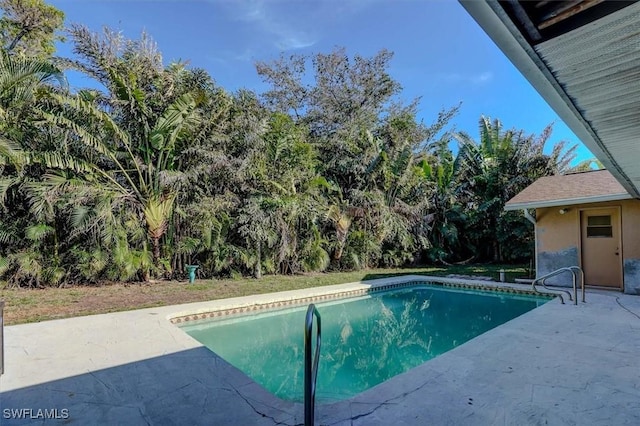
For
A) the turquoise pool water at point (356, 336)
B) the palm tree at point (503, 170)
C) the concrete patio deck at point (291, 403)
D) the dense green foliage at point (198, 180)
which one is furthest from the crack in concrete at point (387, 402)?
the palm tree at point (503, 170)

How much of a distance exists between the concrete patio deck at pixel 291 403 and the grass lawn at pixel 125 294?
4.27ft

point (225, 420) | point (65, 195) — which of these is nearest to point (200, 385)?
point (225, 420)

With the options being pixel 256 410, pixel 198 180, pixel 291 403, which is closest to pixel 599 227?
pixel 291 403

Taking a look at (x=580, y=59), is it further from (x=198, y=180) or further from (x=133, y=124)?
(x=133, y=124)

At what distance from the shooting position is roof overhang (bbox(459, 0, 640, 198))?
1.44 meters

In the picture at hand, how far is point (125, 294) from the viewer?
8203 mm

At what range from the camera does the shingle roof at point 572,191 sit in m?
8.54

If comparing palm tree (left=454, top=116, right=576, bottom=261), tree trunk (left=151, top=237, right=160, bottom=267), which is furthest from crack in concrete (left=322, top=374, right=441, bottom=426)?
palm tree (left=454, top=116, right=576, bottom=261)

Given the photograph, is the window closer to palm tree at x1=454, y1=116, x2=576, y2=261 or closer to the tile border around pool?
the tile border around pool

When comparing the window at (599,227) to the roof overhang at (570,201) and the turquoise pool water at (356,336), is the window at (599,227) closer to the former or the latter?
the roof overhang at (570,201)

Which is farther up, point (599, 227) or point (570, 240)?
point (599, 227)

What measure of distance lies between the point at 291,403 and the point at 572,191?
31.7 feet

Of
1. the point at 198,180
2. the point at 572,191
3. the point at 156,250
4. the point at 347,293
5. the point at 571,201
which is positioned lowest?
the point at 347,293

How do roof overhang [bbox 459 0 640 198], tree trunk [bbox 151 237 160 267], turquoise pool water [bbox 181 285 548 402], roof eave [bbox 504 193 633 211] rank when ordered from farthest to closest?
tree trunk [bbox 151 237 160 267] → roof eave [bbox 504 193 633 211] → turquoise pool water [bbox 181 285 548 402] → roof overhang [bbox 459 0 640 198]
